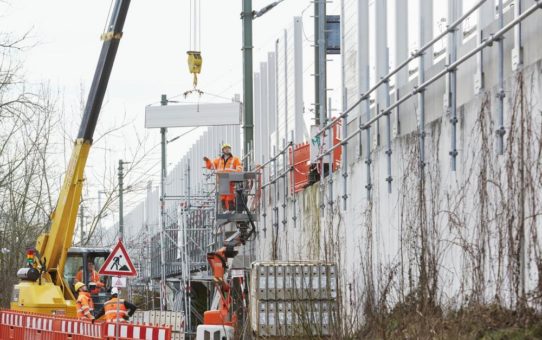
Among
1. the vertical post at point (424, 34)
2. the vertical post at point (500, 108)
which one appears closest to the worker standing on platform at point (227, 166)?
the vertical post at point (424, 34)

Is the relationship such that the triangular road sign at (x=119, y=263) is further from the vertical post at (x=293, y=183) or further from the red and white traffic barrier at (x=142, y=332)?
the vertical post at (x=293, y=183)

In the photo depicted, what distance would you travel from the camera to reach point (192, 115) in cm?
5006

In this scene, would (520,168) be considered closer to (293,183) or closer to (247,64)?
(293,183)

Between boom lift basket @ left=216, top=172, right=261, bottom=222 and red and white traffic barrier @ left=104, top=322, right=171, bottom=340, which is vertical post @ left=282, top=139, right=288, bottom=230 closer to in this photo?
boom lift basket @ left=216, top=172, right=261, bottom=222

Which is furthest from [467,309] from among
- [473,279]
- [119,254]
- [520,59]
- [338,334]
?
[119,254]

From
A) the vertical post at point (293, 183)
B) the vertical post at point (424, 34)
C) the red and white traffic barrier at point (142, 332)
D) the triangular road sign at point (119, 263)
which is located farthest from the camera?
the vertical post at point (293, 183)

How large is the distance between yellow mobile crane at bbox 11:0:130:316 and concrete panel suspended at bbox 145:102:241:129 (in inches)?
723

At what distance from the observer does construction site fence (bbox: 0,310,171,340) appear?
70.1ft

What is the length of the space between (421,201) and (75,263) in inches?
619

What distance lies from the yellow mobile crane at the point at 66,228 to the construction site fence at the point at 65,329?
0.47 metres

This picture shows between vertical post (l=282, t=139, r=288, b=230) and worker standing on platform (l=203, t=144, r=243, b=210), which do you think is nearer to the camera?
vertical post (l=282, t=139, r=288, b=230)

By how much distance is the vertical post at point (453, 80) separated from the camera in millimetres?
14505

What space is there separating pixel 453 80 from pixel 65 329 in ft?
40.5

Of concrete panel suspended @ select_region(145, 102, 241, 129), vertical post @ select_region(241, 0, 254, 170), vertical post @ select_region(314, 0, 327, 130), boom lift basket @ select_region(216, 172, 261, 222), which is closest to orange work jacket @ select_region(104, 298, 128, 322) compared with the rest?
vertical post @ select_region(314, 0, 327, 130)
